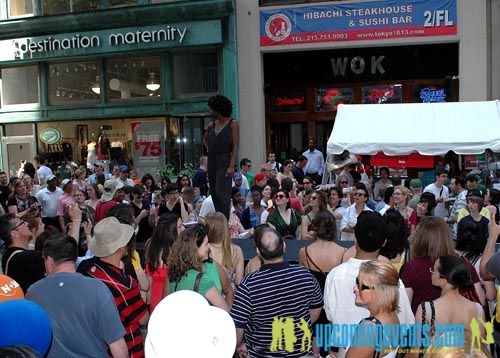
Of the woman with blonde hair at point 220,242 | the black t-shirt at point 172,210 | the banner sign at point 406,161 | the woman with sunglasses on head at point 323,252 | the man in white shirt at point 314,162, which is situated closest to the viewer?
the woman with sunglasses on head at point 323,252

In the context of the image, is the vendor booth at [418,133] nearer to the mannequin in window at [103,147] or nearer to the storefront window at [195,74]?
the storefront window at [195,74]

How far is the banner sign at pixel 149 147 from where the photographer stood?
18.0m

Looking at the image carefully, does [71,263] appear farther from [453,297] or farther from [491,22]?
[491,22]

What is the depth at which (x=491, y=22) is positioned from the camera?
15828 millimetres

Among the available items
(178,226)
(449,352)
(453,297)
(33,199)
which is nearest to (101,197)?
(33,199)

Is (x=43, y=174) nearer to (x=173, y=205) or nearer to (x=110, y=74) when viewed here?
(x=110, y=74)

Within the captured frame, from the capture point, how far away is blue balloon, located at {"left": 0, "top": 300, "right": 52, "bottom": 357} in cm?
211

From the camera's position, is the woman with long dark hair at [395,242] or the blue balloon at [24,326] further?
the woman with long dark hair at [395,242]

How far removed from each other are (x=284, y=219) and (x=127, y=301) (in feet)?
13.1

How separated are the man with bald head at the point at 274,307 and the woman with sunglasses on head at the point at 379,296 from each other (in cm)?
61

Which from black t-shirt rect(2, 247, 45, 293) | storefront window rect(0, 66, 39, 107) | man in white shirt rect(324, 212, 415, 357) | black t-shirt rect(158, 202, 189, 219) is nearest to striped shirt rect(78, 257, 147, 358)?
black t-shirt rect(2, 247, 45, 293)

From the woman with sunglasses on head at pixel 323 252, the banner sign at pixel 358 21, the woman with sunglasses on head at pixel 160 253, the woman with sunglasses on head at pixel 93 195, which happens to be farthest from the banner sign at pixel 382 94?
the woman with sunglasses on head at pixel 160 253

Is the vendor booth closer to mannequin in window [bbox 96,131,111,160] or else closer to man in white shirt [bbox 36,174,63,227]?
man in white shirt [bbox 36,174,63,227]

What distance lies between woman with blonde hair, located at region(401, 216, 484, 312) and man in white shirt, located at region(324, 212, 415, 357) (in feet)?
2.02
